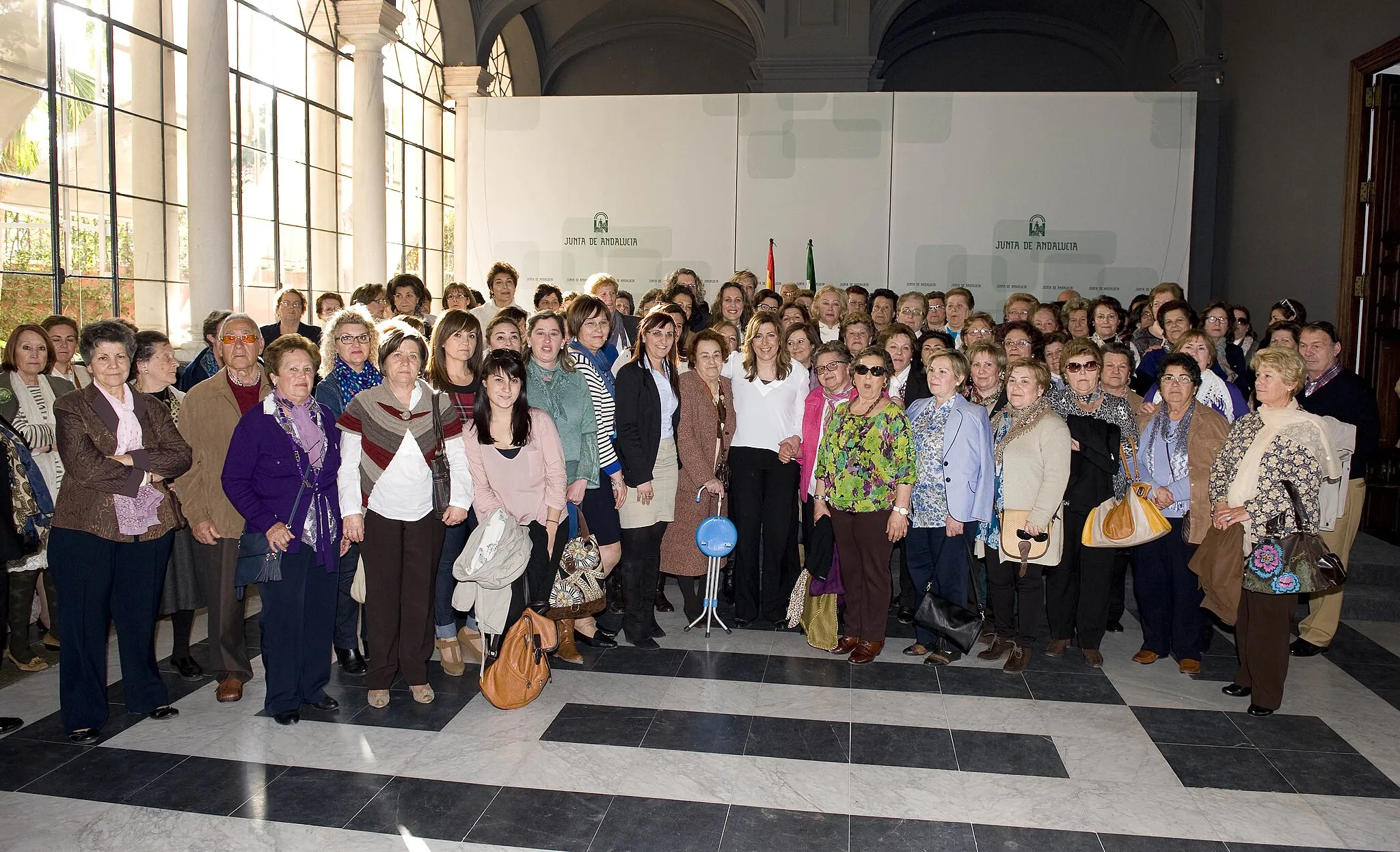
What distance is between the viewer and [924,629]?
16.6 feet

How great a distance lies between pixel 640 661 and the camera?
4.81 metres

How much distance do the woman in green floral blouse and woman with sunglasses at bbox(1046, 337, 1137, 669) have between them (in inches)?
31.0

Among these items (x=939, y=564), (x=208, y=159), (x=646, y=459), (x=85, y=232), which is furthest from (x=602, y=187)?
(x=939, y=564)

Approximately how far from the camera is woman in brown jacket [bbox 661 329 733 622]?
516 centimetres

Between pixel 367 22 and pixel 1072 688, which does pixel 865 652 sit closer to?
pixel 1072 688

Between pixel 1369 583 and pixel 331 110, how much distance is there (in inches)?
445

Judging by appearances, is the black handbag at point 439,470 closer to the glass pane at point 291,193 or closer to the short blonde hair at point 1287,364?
the short blonde hair at point 1287,364

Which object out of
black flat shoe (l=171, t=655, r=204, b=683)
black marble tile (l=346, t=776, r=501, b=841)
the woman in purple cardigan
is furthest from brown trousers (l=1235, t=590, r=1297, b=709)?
black flat shoe (l=171, t=655, r=204, b=683)

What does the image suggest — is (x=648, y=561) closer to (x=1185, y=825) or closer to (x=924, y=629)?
(x=924, y=629)

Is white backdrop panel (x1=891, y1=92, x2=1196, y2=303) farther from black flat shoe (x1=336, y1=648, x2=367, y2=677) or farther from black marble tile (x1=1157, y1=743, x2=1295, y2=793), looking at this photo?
black flat shoe (x1=336, y1=648, x2=367, y2=677)

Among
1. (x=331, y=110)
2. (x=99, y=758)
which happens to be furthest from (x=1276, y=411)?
(x=331, y=110)

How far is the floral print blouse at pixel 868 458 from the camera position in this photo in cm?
468

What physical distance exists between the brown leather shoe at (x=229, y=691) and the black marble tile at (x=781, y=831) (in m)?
2.23

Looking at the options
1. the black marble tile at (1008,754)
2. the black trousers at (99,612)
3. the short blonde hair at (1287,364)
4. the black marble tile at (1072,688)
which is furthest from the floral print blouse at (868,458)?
the black trousers at (99,612)
